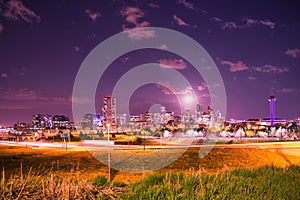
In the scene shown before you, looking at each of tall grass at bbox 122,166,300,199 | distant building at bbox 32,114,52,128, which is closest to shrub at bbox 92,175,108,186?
tall grass at bbox 122,166,300,199

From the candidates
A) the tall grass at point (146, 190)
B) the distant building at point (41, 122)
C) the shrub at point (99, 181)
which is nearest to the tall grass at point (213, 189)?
the tall grass at point (146, 190)

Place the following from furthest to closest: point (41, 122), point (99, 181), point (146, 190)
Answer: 1. point (41, 122)
2. point (99, 181)
3. point (146, 190)

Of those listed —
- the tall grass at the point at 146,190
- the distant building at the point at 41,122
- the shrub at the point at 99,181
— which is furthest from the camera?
the distant building at the point at 41,122

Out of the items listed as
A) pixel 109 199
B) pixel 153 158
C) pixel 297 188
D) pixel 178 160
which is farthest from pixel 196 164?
pixel 109 199

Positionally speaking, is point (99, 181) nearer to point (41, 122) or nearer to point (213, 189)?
A: point (213, 189)

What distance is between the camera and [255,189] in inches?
257

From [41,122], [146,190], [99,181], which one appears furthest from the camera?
[41,122]

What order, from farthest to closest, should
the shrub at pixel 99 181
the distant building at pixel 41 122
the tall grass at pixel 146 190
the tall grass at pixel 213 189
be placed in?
the distant building at pixel 41 122 → the shrub at pixel 99 181 → the tall grass at pixel 213 189 → the tall grass at pixel 146 190

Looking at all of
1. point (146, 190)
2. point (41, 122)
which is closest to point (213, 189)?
point (146, 190)

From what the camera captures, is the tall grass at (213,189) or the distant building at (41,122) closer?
the tall grass at (213,189)

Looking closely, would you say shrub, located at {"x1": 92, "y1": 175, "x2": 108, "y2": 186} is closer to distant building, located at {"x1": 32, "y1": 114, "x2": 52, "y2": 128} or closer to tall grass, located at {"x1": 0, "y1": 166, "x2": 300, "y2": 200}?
tall grass, located at {"x1": 0, "y1": 166, "x2": 300, "y2": 200}

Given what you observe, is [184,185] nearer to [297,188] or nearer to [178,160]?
[297,188]

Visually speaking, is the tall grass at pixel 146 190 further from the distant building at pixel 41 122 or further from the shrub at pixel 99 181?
the distant building at pixel 41 122

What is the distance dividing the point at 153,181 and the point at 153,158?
16.6 meters
